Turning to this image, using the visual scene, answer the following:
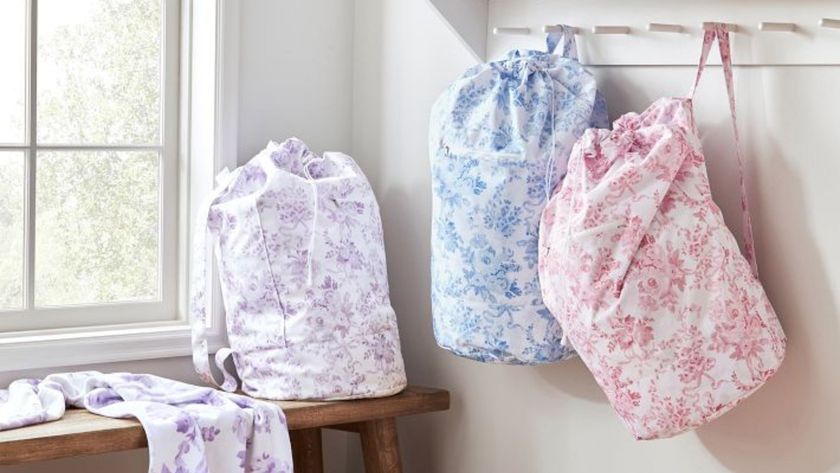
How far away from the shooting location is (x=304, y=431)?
9.34 ft

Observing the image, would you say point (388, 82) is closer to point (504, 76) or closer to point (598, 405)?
point (504, 76)

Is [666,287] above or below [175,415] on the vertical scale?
above

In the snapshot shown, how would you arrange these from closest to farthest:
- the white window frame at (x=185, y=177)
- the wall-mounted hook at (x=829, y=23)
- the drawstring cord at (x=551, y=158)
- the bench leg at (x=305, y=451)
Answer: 1. the wall-mounted hook at (x=829, y=23)
2. the drawstring cord at (x=551, y=158)
3. the white window frame at (x=185, y=177)
4. the bench leg at (x=305, y=451)

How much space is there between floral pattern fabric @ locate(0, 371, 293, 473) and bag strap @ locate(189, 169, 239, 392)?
0.43 feet

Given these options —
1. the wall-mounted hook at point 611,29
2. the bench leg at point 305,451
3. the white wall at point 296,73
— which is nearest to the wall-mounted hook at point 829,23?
the wall-mounted hook at point 611,29

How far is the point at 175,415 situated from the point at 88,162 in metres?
0.72

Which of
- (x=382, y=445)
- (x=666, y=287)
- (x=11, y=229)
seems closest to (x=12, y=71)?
(x=11, y=229)

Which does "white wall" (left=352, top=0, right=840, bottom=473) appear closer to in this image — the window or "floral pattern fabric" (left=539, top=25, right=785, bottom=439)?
"floral pattern fabric" (left=539, top=25, right=785, bottom=439)

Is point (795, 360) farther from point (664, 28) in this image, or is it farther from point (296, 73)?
point (296, 73)

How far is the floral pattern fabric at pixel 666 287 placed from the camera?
6.67 ft

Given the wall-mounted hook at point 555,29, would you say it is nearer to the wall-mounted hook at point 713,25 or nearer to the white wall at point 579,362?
the white wall at point 579,362

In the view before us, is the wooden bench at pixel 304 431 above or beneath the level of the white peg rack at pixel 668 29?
beneath

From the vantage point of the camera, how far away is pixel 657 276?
2.05 m

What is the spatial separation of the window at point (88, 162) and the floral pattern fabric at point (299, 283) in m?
0.26
